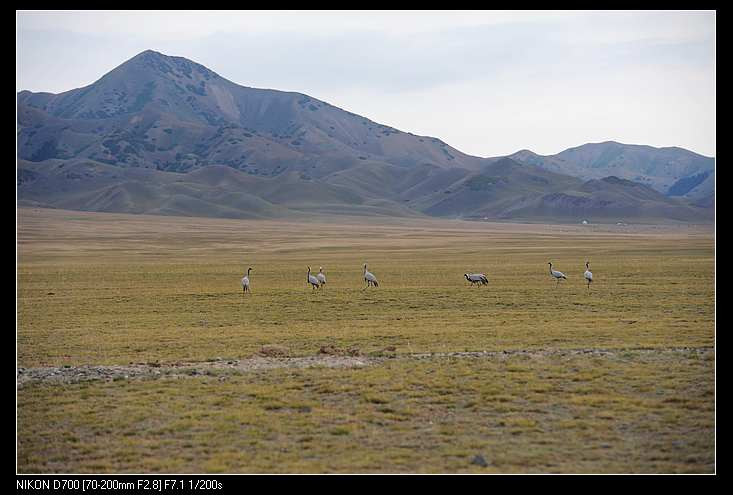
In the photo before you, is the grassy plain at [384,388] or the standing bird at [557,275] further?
the standing bird at [557,275]

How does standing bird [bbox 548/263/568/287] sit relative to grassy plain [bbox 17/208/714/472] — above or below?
above

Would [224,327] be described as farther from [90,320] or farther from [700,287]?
[700,287]

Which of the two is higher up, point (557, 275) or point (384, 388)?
point (557, 275)

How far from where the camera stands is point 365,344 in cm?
2012

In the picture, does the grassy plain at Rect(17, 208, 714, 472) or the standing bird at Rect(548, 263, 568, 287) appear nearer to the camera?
the grassy plain at Rect(17, 208, 714, 472)

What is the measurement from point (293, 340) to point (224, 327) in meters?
4.19

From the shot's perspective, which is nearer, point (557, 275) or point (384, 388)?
point (384, 388)

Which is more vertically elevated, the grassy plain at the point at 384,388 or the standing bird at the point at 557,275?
the standing bird at the point at 557,275

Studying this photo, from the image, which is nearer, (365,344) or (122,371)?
(122,371)

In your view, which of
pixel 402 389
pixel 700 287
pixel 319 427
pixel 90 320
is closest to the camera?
pixel 319 427
